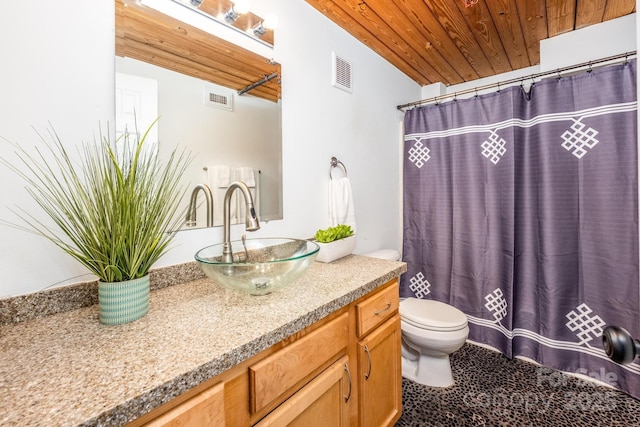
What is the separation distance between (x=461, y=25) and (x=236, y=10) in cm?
139

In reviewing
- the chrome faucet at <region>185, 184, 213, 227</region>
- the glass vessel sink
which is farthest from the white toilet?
the chrome faucet at <region>185, 184, 213, 227</region>

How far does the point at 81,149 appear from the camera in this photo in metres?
0.91

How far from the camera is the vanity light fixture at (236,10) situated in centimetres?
123

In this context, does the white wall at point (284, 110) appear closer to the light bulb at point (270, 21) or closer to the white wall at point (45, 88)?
the white wall at point (45, 88)

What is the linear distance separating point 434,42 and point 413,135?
66 centimetres

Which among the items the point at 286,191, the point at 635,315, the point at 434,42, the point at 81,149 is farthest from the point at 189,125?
the point at 635,315

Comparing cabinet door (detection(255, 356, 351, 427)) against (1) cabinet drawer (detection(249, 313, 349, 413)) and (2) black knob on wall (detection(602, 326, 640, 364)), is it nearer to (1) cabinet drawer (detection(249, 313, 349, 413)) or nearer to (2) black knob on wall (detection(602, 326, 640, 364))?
(1) cabinet drawer (detection(249, 313, 349, 413))

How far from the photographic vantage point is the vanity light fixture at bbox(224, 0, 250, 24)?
4.03 feet

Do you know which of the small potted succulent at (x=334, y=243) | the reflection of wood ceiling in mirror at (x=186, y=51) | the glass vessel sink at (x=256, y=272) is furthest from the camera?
the small potted succulent at (x=334, y=243)

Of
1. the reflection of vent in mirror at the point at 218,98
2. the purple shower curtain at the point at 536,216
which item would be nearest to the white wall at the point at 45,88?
the reflection of vent in mirror at the point at 218,98

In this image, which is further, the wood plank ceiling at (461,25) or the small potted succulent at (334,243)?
the wood plank ceiling at (461,25)

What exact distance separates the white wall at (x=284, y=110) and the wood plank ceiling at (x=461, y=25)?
13 cm

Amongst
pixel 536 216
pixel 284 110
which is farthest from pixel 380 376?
pixel 536 216

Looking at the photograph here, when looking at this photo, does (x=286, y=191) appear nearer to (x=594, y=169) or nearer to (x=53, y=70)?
(x=53, y=70)
